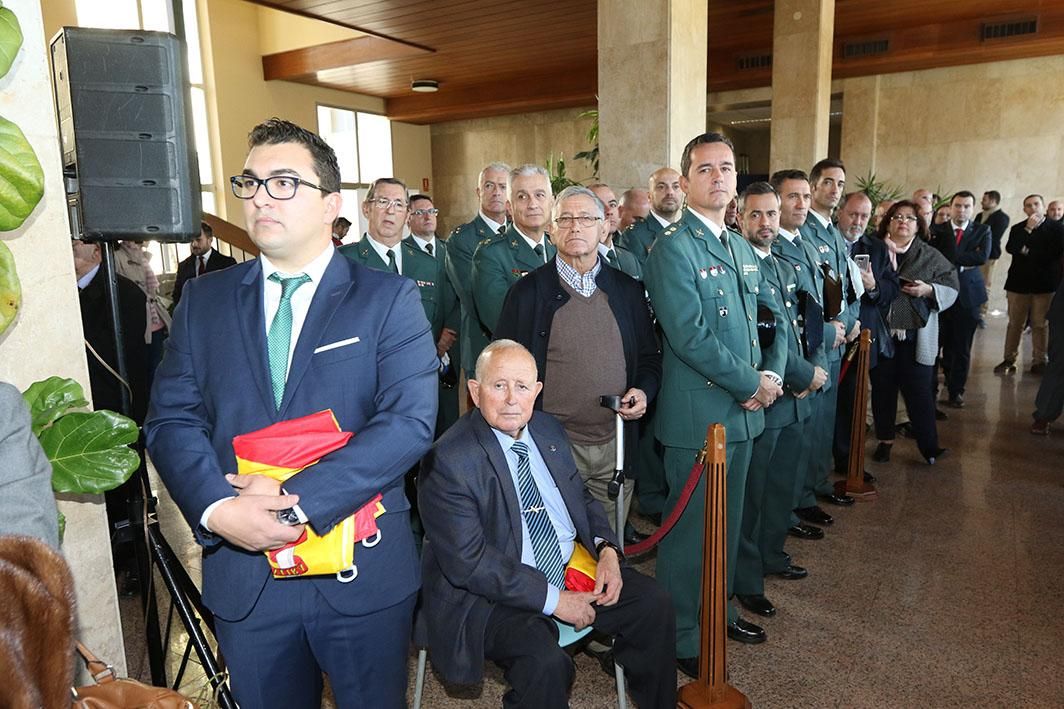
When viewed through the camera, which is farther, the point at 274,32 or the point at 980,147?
the point at 274,32

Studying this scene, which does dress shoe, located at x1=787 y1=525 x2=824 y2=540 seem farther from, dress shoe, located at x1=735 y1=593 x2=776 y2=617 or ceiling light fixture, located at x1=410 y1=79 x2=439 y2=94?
ceiling light fixture, located at x1=410 y1=79 x2=439 y2=94

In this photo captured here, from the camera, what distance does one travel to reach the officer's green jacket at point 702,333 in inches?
102

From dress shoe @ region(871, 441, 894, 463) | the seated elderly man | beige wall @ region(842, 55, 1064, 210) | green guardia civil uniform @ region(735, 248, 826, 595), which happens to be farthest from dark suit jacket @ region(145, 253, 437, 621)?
beige wall @ region(842, 55, 1064, 210)

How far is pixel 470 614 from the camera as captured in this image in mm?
2043

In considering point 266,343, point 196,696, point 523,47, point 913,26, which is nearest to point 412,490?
point 196,696

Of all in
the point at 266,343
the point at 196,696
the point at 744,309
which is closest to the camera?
the point at 266,343

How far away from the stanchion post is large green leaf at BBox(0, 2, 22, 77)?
2.03m

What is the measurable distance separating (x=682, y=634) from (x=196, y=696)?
173 cm

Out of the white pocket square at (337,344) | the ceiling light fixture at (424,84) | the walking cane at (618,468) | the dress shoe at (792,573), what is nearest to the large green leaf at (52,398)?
the white pocket square at (337,344)

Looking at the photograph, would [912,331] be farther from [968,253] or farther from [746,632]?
[968,253]

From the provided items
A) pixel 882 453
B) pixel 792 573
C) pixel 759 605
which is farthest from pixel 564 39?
pixel 759 605

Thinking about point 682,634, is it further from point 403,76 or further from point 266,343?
point 403,76

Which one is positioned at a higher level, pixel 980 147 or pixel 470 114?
pixel 470 114

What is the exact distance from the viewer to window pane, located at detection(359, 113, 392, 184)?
16.1 meters
